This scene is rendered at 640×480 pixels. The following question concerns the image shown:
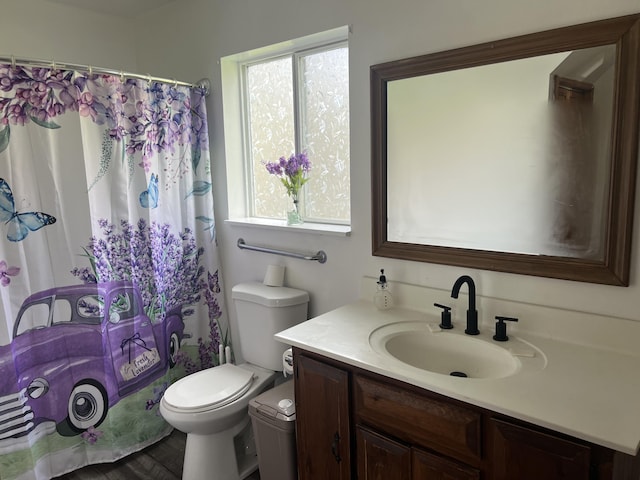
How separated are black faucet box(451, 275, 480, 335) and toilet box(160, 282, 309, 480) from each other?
2.82 feet

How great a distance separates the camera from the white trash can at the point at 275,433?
6.28 ft

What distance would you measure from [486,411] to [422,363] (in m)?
0.47

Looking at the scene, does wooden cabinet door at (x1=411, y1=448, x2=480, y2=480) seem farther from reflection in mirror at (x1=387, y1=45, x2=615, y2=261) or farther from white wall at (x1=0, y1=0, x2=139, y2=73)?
white wall at (x1=0, y1=0, x2=139, y2=73)

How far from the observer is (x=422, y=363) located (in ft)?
5.67

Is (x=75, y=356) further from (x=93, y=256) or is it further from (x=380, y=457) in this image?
(x=380, y=457)

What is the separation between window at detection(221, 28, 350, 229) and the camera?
2279 millimetres

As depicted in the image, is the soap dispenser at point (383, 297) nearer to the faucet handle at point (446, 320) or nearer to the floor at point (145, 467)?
the faucet handle at point (446, 320)

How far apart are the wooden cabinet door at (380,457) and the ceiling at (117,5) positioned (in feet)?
8.57

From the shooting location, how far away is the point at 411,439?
143 centimetres

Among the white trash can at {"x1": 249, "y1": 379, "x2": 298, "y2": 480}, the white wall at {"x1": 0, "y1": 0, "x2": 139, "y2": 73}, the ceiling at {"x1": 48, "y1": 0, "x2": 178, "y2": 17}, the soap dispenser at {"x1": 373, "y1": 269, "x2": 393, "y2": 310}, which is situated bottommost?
the white trash can at {"x1": 249, "y1": 379, "x2": 298, "y2": 480}

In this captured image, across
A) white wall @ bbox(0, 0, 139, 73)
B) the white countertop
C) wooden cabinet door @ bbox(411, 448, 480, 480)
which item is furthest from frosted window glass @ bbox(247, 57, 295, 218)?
wooden cabinet door @ bbox(411, 448, 480, 480)

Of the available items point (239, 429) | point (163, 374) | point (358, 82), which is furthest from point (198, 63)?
point (239, 429)

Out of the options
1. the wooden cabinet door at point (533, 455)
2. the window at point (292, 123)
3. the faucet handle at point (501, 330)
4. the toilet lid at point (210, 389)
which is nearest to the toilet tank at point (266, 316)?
the toilet lid at point (210, 389)

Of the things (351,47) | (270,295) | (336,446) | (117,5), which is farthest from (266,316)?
(117,5)
